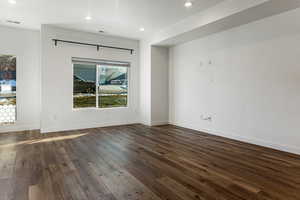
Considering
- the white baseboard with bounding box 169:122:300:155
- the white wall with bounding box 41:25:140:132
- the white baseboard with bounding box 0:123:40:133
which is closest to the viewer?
the white baseboard with bounding box 169:122:300:155

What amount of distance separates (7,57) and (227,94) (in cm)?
575

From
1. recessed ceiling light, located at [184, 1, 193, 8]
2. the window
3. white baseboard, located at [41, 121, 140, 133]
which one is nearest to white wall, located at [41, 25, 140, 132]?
white baseboard, located at [41, 121, 140, 133]

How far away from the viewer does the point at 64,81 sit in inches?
A: 200

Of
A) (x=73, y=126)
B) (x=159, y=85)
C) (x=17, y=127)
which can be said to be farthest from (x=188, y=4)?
(x=17, y=127)

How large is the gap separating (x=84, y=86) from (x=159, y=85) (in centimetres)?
228

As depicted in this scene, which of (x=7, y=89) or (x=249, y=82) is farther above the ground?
(x=249, y=82)

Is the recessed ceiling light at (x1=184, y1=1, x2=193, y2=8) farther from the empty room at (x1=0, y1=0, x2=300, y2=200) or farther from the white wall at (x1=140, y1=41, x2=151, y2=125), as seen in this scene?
the white wall at (x1=140, y1=41, x2=151, y2=125)

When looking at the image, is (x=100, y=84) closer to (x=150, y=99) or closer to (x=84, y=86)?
(x=84, y=86)

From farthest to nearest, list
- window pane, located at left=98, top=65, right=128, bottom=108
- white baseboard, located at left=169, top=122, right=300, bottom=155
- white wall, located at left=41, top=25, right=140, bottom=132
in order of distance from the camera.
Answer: window pane, located at left=98, top=65, right=128, bottom=108 → white wall, located at left=41, top=25, right=140, bottom=132 → white baseboard, located at left=169, top=122, right=300, bottom=155

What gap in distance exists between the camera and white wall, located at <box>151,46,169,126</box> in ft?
19.1

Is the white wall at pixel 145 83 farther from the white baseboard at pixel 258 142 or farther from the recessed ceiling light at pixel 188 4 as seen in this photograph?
the recessed ceiling light at pixel 188 4

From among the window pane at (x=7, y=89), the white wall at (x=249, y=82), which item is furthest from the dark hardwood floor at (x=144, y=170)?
the window pane at (x=7, y=89)

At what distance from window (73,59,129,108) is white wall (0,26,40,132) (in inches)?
42.7

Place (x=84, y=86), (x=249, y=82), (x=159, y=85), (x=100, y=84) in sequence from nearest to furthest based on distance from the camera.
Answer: (x=249, y=82)
(x=84, y=86)
(x=100, y=84)
(x=159, y=85)
